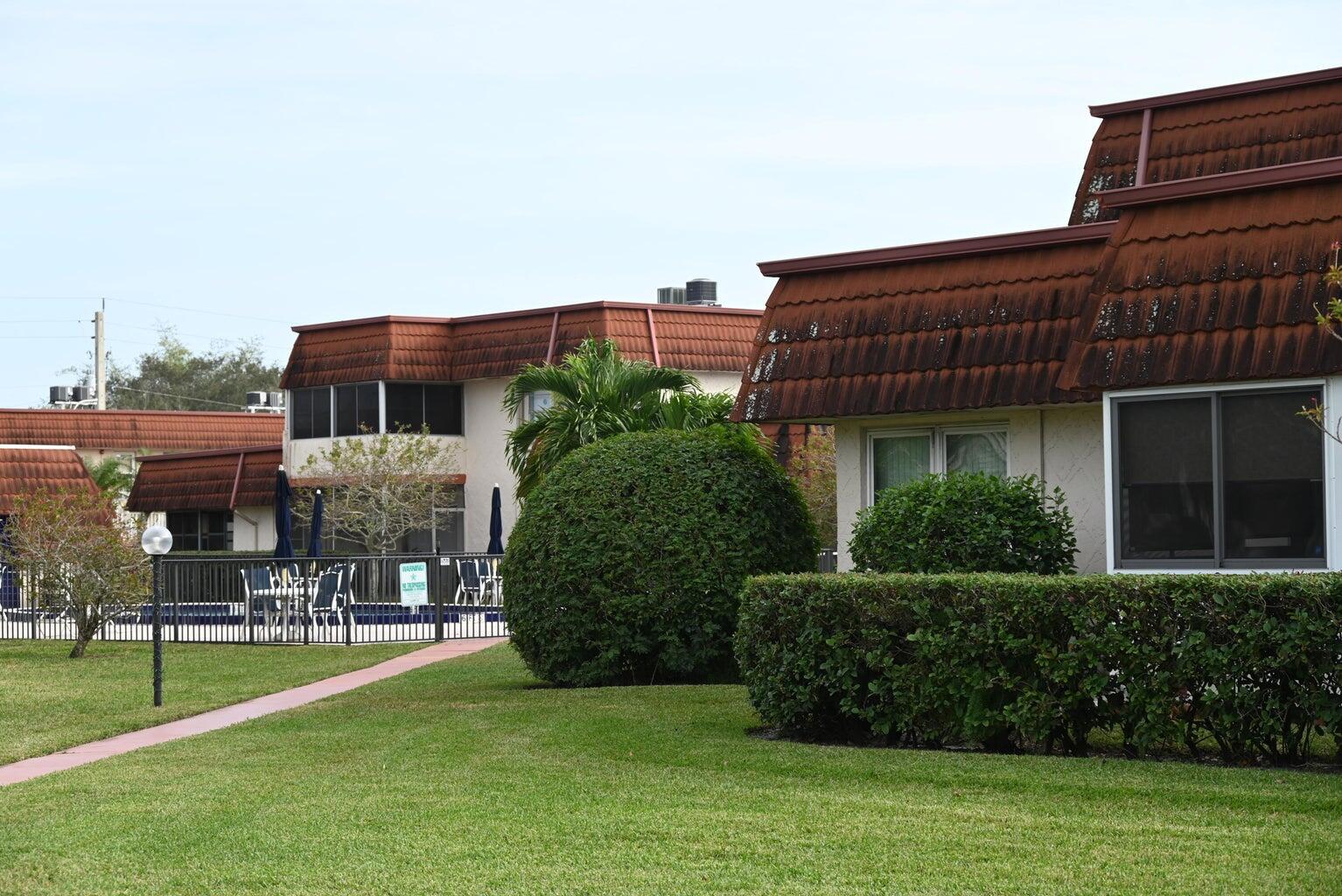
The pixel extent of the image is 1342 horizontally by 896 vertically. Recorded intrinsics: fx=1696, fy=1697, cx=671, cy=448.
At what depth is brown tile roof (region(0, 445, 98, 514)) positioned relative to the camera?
39844 mm

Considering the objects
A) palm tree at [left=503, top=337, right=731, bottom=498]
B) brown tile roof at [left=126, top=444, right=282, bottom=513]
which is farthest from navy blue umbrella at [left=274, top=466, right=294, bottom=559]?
brown tile roof at [left=126, top=444, right=282, bottom=513]

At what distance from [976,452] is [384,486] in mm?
24977

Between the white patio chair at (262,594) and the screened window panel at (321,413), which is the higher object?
the screened window panel at (321,413)

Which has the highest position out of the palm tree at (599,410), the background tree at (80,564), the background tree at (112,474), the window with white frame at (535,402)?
the window with white frame at (535,402)

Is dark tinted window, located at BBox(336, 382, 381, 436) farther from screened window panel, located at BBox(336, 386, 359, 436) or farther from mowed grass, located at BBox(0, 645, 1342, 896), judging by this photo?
mowed grass, located at BBox(0, 645, 1342, 896)

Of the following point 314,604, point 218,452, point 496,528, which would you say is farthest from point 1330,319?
point 218,452

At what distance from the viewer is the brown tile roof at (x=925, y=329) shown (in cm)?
1420

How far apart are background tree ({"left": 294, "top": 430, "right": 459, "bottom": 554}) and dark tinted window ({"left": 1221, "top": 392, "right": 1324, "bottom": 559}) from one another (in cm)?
2820

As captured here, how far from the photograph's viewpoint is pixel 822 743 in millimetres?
12156

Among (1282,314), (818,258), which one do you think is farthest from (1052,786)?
(818,258)

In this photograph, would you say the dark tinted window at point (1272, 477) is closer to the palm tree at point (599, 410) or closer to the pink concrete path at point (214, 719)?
the palm tree at point (599, 410)

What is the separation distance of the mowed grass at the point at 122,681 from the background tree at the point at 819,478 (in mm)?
13590

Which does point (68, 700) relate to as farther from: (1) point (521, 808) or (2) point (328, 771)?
(1) point (521, 808)

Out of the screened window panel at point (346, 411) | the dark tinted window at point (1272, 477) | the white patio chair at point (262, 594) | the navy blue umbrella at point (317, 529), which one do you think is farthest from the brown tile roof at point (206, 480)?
the dark tinted window at point (1272, 477)
